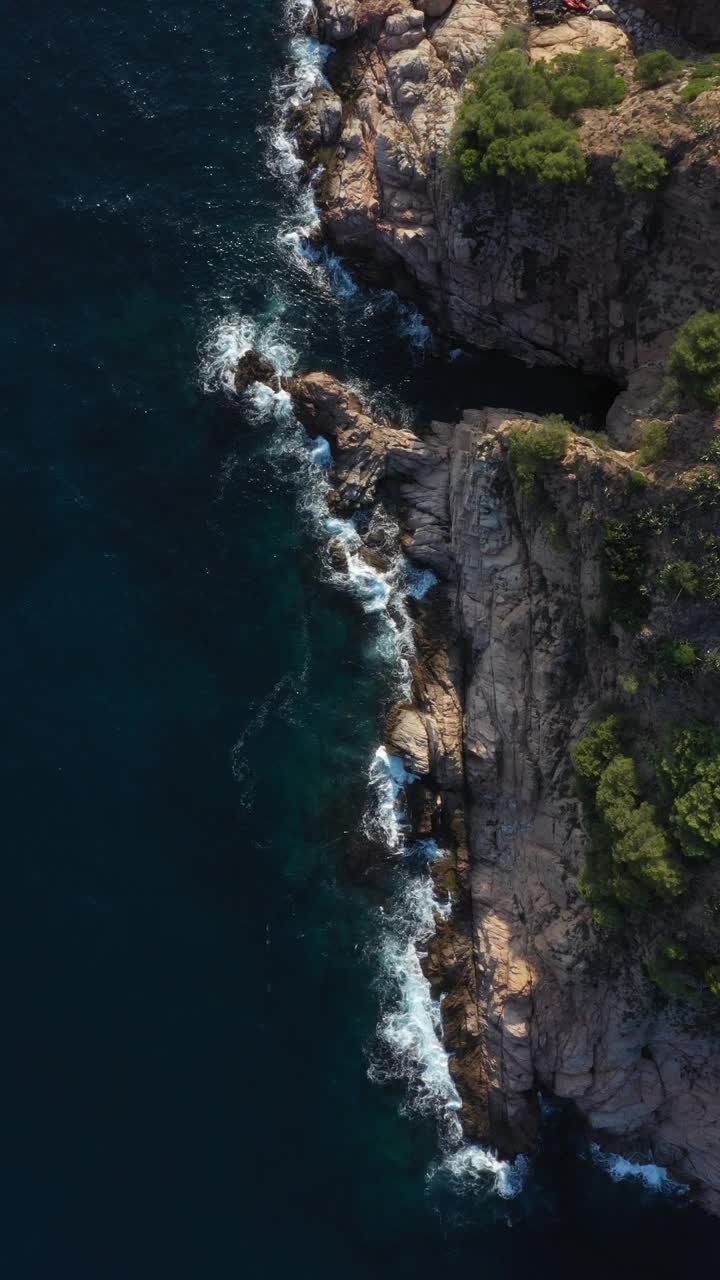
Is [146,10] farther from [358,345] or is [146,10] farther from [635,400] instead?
Result: [635,400]

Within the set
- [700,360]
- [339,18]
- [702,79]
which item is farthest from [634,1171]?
[339,18]

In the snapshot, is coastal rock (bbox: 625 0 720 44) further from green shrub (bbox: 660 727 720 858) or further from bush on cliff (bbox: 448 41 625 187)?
green shrub (bbox: 660 727 720 858)

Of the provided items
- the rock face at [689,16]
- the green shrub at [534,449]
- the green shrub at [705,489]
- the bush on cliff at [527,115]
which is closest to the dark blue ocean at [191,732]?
the green shrub at [534,449]

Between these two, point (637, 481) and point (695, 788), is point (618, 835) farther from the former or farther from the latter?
point (637, 481)

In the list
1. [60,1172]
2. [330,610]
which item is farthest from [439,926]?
[60,1172]

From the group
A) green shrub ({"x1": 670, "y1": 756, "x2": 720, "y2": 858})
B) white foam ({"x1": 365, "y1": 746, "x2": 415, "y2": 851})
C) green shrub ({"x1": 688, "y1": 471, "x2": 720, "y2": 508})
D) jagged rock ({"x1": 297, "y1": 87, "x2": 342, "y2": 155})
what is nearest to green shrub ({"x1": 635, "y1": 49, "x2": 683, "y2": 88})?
jagged rock ({"x1": 297, "y1": 87, "x2": 342, "y2": 155})

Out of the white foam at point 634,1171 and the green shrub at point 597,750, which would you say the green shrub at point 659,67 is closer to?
the green shrub at point 597,750
